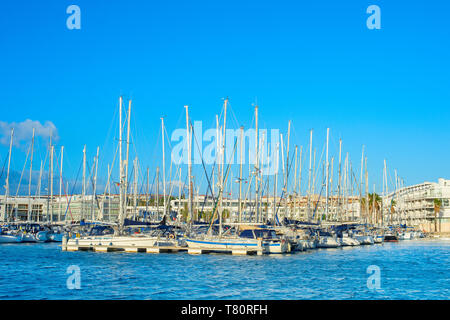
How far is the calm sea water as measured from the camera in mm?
25750

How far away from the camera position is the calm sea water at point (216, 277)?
25.8 meters

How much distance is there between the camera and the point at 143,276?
105 ft

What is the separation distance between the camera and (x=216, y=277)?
104 ft

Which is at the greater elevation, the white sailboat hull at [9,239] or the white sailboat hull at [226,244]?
the white sailboat hull at [226,244]

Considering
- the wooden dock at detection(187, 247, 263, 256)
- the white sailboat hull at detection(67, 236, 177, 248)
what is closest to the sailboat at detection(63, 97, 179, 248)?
the white sailboat hull at detection(67, 236, 177, 248)

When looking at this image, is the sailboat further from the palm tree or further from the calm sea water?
the palm tree

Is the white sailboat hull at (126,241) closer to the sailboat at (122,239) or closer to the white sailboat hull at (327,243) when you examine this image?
the sailboat at (122,239)

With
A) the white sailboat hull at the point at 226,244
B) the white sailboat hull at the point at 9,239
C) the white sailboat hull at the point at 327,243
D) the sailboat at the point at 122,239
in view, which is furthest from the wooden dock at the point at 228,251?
the white sailboat hull at the point at 9,239

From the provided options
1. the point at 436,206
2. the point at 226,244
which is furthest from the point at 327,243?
the point at 436,206
